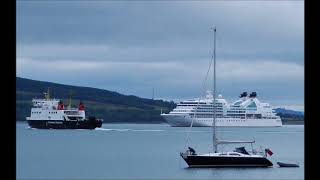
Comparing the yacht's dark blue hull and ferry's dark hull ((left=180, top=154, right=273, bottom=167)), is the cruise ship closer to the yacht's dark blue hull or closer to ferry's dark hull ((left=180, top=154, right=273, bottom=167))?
the yacht's dark blue hull

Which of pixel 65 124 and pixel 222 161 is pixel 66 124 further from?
pixel 222 161

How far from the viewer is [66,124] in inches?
2036

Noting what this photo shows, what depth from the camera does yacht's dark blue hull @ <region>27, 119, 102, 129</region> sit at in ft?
169

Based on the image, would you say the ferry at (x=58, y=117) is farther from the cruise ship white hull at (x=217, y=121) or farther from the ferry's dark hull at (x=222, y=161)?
the ferry's dark hull at (x=222, y=161)

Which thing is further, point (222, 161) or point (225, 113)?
point (225, 113)

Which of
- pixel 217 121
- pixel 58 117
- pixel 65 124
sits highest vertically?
pixel 58 117

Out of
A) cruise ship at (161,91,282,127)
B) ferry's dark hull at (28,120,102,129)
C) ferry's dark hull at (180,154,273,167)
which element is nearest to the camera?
ferry's dark hull at (180,154,273,167)

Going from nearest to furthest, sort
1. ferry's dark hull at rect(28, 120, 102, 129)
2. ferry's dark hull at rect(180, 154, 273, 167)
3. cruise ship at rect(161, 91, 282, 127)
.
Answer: ferry's dark hull at rect(180, 154, 273, 167), ferry's dark hull at rect(28, 120, 102, 129), cruise ship at rect(161, 91, 282, 127)

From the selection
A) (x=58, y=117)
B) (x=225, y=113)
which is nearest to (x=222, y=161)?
(x=58, y=117)

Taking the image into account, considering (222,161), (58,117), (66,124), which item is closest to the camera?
(222,161)

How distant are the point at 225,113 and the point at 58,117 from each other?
42.6 feet

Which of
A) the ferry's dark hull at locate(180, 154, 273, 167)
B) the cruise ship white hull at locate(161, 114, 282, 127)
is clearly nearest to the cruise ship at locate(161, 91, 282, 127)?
the cruise ship white hull at locate(161, 114, 282, 127)

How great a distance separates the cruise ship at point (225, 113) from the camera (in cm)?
5484

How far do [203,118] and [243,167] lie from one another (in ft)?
113
